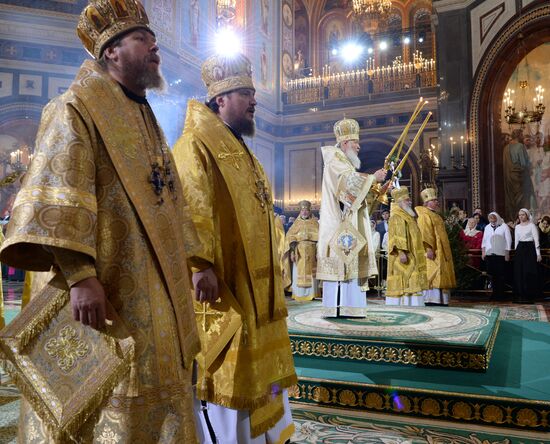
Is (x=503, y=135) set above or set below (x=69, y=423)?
above

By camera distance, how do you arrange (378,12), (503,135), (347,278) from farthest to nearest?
(378,12) < (503,135) < (347,278)

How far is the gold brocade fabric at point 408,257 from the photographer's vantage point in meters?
7.62

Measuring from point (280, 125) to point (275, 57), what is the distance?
2.63m

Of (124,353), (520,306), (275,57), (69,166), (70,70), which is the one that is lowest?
(520,306)

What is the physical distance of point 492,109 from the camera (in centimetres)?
1357

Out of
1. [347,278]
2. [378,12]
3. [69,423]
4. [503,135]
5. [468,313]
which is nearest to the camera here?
[69,423]

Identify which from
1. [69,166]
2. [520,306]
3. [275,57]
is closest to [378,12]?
[275,57]

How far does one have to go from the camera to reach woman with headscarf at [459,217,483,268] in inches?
454

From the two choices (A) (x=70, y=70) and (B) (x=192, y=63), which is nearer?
(A) (x=70, y=70)

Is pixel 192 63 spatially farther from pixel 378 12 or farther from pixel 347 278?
pixel 347 278

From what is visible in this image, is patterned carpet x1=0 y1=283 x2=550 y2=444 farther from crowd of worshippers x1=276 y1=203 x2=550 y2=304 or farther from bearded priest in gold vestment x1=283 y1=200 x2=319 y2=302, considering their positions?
bearded priest in gold vestment x1=283 y1=200 x2=319 y2=302

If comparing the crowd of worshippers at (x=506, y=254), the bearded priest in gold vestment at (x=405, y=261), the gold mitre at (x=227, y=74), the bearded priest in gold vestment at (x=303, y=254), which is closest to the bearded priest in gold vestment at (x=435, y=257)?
the bearded priest in gold vestment at (x=405, y=261)

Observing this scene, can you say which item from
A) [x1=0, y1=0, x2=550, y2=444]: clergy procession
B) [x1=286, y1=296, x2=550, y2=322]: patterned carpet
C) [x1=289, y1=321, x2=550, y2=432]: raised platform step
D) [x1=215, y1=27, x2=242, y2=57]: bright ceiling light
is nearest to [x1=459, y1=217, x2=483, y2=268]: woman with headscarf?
[x1=286, y1=296, x2=550, y2=322]: patterned carpet

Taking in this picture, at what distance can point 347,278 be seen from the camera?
18.1ft
